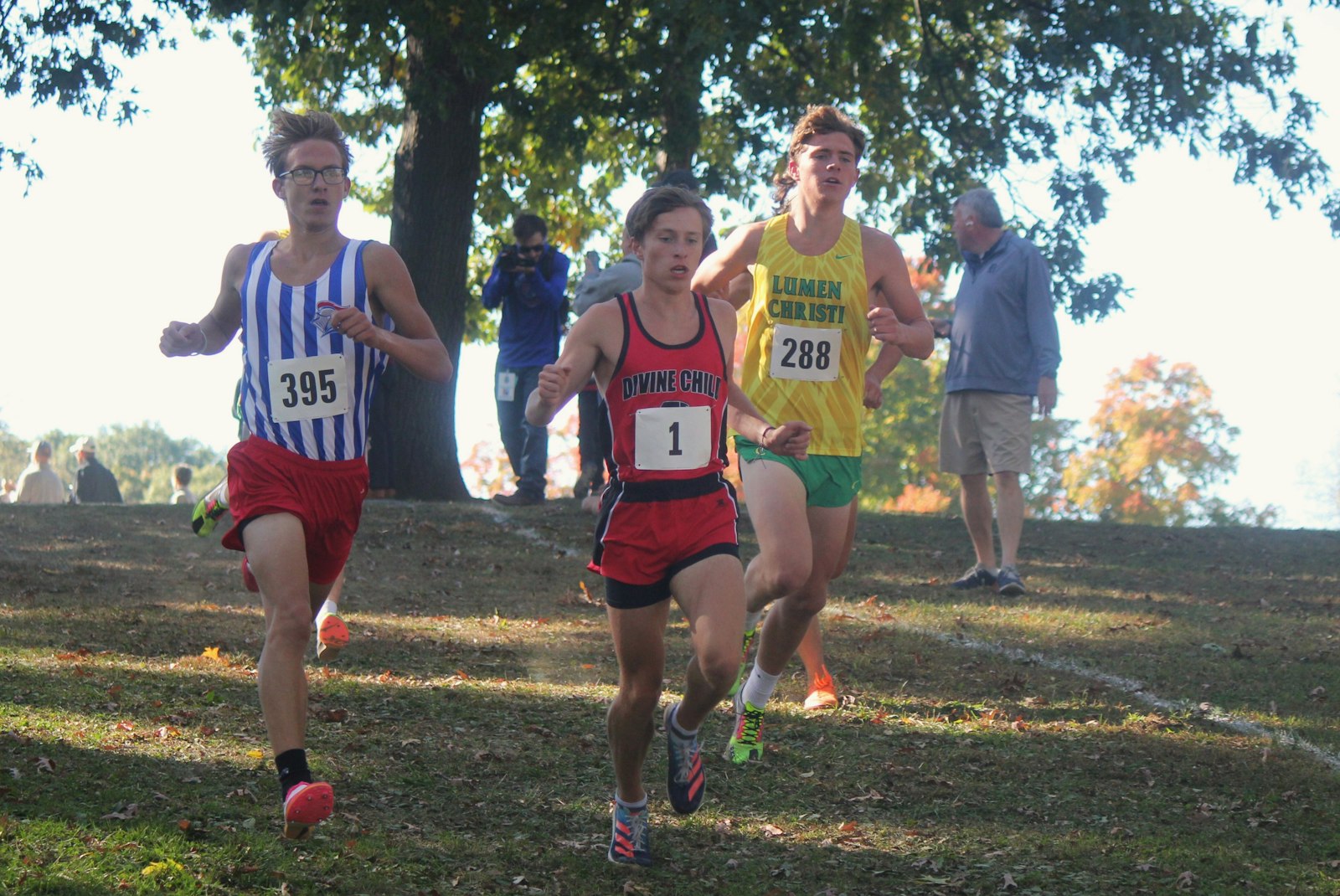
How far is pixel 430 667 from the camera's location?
25.3 feet

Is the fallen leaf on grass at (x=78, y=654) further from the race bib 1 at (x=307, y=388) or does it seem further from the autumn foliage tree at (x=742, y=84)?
the autumn foliage tree at (x=742, y=84)

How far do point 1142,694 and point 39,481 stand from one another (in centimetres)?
1589

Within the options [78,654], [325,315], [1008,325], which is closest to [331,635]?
[78,654]

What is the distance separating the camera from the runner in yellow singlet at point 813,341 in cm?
601

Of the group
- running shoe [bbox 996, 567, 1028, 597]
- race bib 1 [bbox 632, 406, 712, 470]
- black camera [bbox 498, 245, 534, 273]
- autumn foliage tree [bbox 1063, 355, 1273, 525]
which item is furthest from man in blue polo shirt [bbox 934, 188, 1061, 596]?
autumn foliage tree [bbox 1063, 355, 1273, 525]

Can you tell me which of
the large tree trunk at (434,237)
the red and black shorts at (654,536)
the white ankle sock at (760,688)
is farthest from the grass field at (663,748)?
the large tree trunk at (434,237)

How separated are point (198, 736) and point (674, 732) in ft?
6.47

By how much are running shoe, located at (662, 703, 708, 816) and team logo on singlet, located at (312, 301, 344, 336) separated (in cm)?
171

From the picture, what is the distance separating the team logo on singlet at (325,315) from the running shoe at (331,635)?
2.57 metres

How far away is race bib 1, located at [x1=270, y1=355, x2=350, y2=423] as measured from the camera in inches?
195

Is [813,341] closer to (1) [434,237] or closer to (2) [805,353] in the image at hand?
(2) [805,353]

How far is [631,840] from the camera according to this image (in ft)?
15.7

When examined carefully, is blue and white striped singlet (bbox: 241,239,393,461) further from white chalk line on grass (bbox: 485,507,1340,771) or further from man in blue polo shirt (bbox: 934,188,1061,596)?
man in blue polo shirt (bbox: 934,188,1061,596)

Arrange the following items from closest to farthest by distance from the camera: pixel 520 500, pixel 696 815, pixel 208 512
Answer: pixel 696 815
pixel 208 512
pixel 520 500
